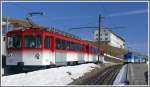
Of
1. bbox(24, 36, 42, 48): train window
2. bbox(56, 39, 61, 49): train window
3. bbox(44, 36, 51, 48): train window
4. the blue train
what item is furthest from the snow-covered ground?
the blue train

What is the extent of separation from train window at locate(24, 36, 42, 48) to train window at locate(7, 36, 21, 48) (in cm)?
53

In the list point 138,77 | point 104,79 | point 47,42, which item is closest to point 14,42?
point 47,42

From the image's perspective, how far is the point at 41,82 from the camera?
18.8 m

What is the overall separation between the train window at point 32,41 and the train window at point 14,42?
20.8 inches

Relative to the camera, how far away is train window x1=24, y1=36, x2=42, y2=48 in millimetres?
25234

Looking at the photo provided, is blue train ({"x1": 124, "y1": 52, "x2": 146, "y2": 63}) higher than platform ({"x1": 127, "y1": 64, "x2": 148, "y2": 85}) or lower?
lower

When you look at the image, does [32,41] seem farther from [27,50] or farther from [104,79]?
[104,79]

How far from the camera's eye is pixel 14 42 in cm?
2594

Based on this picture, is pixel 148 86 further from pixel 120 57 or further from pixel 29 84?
pixel 120 57

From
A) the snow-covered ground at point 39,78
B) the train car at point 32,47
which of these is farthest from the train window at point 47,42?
the snow-covered ground at point 39,78

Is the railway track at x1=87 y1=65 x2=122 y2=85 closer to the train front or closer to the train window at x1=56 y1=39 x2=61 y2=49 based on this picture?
the train window at x1=56 y1=39 x2=61 y2=49

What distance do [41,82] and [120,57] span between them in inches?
3580

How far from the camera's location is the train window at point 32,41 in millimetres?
25234

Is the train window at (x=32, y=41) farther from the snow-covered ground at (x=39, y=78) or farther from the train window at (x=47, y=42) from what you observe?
the snow-covered ground at (x=39, y=78)
